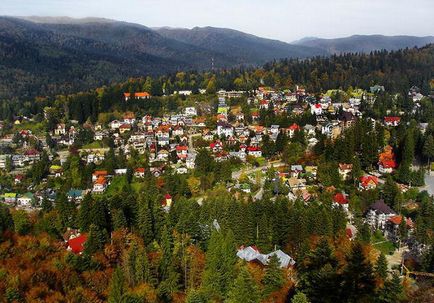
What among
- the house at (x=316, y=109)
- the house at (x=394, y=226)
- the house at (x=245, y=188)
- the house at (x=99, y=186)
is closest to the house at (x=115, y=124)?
the house at (x=99, y=186)

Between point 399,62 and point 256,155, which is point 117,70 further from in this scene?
point 256,155

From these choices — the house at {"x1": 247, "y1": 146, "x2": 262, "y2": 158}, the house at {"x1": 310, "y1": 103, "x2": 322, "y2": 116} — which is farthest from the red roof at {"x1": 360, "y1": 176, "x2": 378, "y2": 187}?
the house at {"x1": 310, "y1": 103, "x2": 322, "y2": 116}

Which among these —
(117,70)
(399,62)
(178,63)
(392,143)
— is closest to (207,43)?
(178,63)

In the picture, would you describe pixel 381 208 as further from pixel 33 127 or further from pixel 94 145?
pixel 33 127

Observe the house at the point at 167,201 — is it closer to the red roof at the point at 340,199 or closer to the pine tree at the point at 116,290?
the red roof at the point at 340,199

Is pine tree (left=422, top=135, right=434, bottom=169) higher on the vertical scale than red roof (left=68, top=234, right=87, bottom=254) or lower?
higher

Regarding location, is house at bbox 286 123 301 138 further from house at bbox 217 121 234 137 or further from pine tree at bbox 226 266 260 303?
pine tree at bbox 226 266 260 303

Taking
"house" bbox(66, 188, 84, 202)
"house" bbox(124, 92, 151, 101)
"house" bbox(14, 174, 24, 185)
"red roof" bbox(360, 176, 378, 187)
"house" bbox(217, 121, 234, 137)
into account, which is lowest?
"house" bbox(14, 174, 24, 185)

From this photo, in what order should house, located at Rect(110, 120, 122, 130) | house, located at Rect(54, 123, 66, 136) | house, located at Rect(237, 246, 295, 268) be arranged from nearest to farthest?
house, located at Rect(237, 246, 295, 268)
house, located at Rect(110, 120, 122, 130)
house, located at Rect(54, 123, 66, 136)

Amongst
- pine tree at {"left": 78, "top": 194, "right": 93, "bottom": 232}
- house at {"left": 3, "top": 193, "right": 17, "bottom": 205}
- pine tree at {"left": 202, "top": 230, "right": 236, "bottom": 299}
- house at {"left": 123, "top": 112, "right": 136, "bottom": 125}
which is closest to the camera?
pine tree at {"left": 202, "top": 230, "right": 236, "bottom": 299}
